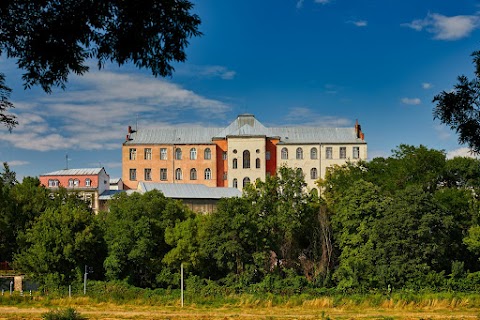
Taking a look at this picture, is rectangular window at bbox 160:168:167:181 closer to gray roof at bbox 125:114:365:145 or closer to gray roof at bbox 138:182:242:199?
gray roof at bbox 125:114:365:145

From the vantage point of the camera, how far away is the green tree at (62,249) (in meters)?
40.2

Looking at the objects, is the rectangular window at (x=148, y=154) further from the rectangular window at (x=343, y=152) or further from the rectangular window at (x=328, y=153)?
the rectangular window at (x=343, y=152)

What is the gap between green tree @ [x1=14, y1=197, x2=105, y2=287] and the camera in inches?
1585

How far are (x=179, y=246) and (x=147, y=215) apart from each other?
4490 millimetres

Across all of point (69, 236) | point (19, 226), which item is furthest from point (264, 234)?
point (19, 226)

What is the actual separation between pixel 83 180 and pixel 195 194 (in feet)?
50.4

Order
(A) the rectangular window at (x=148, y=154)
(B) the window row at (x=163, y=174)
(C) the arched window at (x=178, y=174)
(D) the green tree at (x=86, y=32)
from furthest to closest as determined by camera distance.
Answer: (A) the rectangular window at (x=148, y=154), (C) the arched window at (x=178, y=174), (B) the window row at (x=163, y=174), (D) the green tree at (x=86, y=32)

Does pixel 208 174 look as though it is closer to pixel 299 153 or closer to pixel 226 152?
pixel 226 152

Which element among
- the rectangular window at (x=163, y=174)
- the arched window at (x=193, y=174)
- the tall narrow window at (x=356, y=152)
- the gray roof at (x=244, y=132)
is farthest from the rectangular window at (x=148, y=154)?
the tall narrow window at (x=356, y=152)

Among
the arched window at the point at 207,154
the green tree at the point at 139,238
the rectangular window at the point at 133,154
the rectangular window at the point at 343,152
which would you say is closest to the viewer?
the green tree at the point at 139,238

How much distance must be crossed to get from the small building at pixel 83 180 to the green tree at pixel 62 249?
93.0ft

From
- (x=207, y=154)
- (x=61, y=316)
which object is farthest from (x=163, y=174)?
(x=61, y=316)

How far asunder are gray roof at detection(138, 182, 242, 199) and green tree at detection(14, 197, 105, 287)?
23724 mm

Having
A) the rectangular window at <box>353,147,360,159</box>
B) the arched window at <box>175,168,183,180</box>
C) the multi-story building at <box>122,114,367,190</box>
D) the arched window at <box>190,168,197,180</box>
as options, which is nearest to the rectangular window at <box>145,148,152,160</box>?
the multi-story building at <box>122,114,367,190</box>
